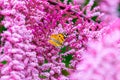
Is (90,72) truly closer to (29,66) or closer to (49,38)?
(29,66)

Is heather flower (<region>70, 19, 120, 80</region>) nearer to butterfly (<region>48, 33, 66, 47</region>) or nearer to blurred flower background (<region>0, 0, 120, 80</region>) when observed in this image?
blurred flower background (<region>0, 0, 120, 80</region>)

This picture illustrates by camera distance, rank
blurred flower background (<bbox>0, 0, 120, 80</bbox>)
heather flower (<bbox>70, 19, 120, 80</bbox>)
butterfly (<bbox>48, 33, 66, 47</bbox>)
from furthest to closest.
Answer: butterfly (<bbox>48, 33, 66, 47</bbox>) → blurred flower background (<bbox>0, 0, 120, 80</bbox>) → heather flower (<bbox>70, 19, 120, 80</bbox>)

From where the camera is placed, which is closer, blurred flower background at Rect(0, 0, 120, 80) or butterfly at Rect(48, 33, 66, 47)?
blurred flower background at Rect(0, 0, 120, 80)

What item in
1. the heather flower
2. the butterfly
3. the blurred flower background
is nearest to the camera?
the heather flower

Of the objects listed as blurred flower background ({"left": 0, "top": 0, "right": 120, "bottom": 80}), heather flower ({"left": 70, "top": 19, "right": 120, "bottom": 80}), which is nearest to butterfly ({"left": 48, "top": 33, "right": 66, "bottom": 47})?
blurred flower background ({"left": 0, "top": 0, "right": 120, "bottom": 80})

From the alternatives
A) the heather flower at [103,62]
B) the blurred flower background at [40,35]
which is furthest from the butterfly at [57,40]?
the heather flower at [103,62]

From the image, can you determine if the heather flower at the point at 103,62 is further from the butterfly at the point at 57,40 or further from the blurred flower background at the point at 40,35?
the butterfly at the point at 57,40

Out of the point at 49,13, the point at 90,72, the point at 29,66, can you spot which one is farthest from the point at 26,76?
the point at 90,72

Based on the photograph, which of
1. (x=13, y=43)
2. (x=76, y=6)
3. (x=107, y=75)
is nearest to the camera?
(x=107, y=75)
